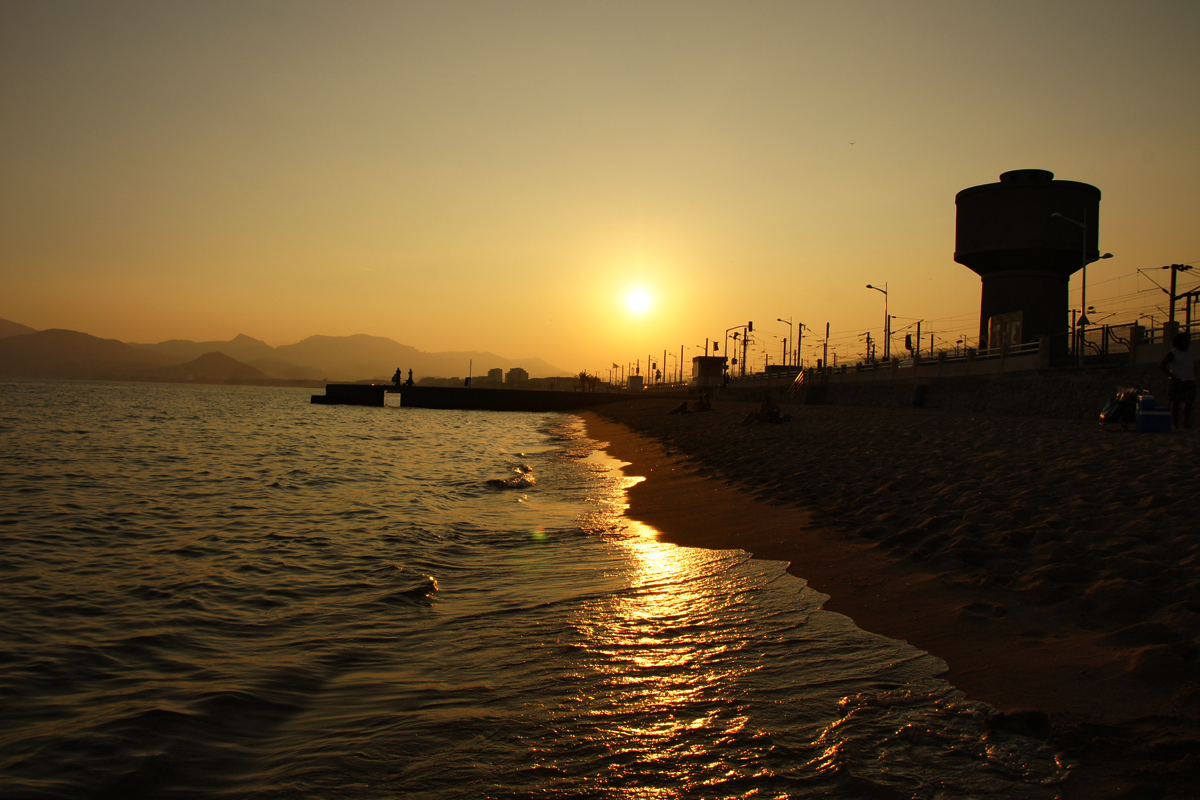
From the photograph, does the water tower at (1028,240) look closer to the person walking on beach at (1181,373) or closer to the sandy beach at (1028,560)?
the person walking on beach at (1181,373)

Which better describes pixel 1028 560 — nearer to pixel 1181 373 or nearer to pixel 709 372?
pixel 1181 373

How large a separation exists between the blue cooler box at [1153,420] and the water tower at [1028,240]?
28.3 meters

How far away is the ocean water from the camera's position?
3.35 meters

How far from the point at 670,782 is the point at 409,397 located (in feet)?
295

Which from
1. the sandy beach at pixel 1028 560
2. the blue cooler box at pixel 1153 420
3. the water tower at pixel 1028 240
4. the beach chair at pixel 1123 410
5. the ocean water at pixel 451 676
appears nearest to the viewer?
the ocean water at pixel 451 676

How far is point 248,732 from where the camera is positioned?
404 centimetres

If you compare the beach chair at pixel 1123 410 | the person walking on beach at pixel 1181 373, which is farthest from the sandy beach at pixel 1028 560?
the person walking on beach at pixel 1181 373

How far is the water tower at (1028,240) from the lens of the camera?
4225cm

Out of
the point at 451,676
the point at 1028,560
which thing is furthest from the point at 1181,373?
the point at 451,676

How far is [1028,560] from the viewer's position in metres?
6.00

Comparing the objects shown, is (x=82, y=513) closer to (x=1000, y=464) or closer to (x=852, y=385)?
(x=1000, y=464)

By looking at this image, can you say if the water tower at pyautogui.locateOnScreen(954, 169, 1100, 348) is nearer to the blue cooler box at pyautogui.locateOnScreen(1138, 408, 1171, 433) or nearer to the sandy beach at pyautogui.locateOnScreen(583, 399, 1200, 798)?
the blue cooler box at pyautogui.locateOnScreen(1138, 408, 1171, 433)

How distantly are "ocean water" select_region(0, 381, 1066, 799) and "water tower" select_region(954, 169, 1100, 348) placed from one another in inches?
1583

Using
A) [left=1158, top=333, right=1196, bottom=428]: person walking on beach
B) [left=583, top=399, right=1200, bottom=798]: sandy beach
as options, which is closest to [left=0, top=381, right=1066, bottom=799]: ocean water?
[left=583, top=399, right=1200, bottom=798]: sandy beach
